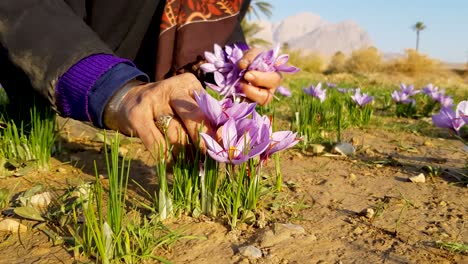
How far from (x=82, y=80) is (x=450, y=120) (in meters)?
1.72

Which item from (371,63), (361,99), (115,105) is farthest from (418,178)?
(371,63)

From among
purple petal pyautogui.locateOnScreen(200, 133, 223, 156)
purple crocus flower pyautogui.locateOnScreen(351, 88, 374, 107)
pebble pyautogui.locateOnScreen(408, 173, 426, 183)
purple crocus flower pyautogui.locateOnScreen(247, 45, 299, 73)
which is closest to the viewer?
purple petal pyautogui.locateOnScreen(200, 133, 223, 156)

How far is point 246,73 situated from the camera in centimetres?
185

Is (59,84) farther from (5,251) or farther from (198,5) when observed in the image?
(198,5)

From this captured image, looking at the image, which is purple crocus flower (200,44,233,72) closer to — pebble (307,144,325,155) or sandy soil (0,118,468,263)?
sandy soil (0,118,468,263)

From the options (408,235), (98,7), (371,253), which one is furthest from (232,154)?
(98,7)

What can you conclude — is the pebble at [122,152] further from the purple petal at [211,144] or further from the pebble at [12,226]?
the purple petal at [211,144]

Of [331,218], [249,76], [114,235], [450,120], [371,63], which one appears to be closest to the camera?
[114,235]

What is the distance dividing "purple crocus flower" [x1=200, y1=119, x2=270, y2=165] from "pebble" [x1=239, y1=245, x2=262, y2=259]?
0.81ft

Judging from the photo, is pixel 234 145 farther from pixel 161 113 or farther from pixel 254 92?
pixel 254 92

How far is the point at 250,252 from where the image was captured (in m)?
1.24

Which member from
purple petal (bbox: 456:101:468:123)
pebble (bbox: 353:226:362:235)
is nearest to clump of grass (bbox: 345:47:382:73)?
purple petal (bbox: 456:101:468:123)

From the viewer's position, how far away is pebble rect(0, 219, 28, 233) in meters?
1.41

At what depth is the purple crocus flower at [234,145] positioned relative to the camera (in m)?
1.25
